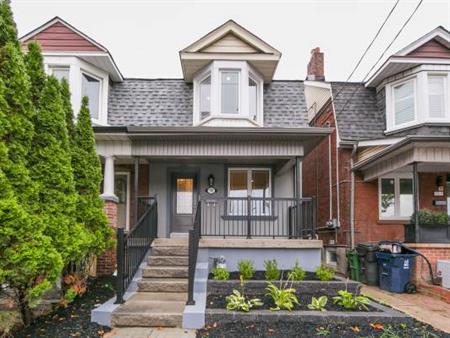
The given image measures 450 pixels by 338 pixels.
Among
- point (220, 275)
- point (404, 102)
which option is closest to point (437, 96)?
point (404, 102)

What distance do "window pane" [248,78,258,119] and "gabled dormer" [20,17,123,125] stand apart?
390 centimetres

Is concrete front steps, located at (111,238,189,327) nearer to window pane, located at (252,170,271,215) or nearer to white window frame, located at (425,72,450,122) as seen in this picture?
window pane, located at (252,170,271,215)

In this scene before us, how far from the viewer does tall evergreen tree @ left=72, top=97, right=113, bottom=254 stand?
6762 millimetres

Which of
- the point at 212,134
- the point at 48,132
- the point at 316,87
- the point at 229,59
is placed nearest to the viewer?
the point at 48,132

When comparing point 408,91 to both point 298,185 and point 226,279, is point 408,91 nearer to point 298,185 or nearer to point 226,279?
point 298,185

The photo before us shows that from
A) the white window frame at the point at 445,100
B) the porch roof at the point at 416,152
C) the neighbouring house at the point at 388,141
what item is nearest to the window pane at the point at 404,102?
the neighbouring house at the point at 388,141

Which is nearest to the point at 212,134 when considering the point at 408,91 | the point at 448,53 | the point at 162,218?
the point at 162,218

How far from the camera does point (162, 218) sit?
10.6 metres

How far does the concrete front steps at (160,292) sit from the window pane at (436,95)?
8026mm

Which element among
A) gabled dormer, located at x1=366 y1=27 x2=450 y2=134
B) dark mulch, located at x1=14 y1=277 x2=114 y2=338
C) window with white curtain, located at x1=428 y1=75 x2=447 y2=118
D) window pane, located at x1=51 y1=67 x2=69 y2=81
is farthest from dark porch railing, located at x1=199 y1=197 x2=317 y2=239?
window pane, located at x1=51 y1=67 x2=69 y2=81

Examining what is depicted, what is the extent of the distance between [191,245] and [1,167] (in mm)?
2748

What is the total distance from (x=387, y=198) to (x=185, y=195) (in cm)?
592

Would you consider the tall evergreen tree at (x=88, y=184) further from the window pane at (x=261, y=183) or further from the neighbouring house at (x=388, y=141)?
the neighbouring house at (x=388, y=141)

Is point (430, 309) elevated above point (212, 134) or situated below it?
below
